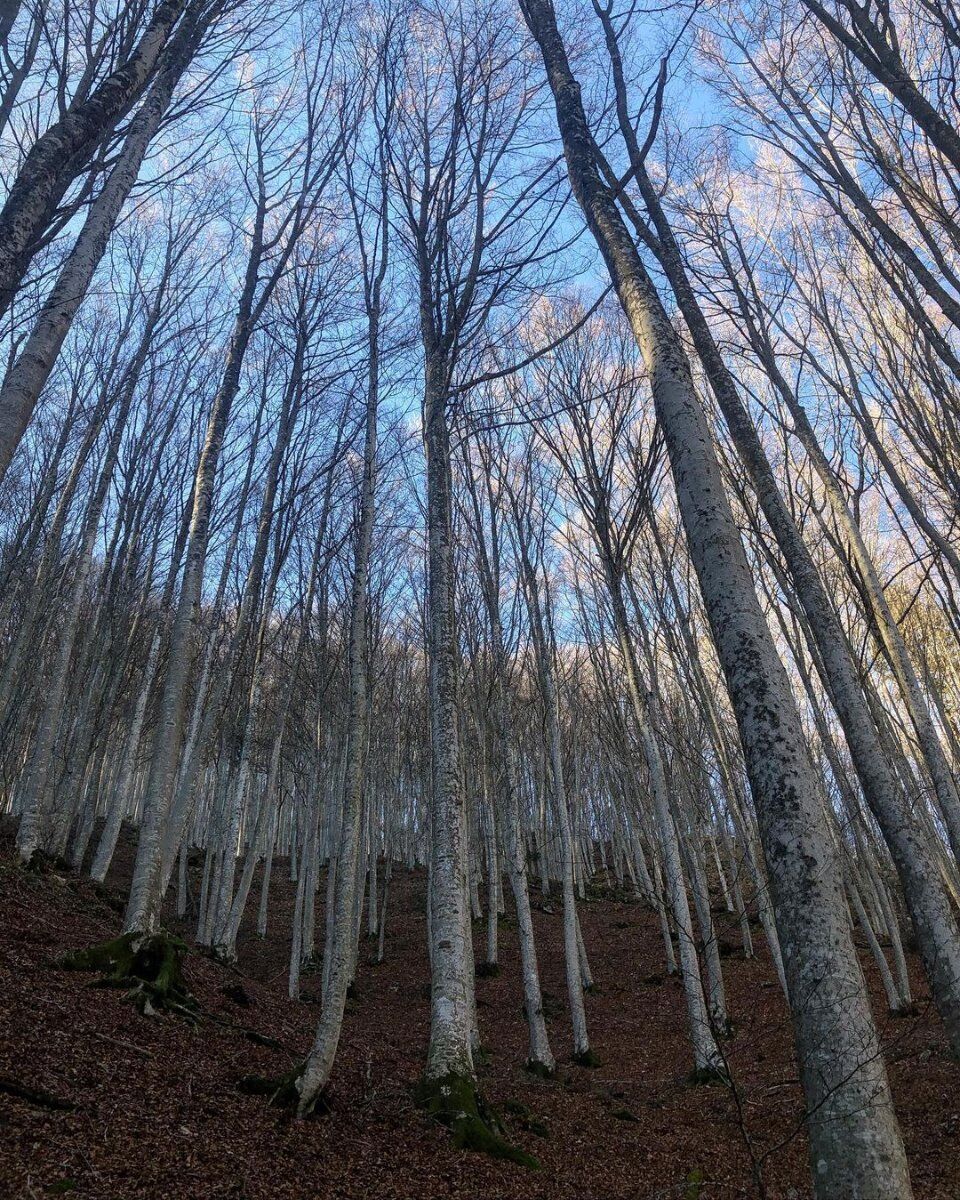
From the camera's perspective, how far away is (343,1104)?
14.5 feet

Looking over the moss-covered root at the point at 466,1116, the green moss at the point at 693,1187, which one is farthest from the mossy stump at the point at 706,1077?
the moss-covered root at the point at 466,1116

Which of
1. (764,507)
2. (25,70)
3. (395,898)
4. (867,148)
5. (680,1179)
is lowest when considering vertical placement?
(680,1179)

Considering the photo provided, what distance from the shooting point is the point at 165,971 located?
215 inches

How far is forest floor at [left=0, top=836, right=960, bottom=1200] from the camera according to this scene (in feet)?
9.71

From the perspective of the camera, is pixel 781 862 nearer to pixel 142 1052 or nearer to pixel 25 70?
pixel 142 1052

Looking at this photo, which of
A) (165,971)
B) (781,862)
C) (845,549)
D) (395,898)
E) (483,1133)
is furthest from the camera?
(395,898)

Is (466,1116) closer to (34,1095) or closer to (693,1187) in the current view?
(693,1187)

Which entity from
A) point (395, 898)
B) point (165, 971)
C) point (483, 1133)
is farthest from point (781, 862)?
point (395, 898)

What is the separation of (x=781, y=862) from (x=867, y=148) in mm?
7919

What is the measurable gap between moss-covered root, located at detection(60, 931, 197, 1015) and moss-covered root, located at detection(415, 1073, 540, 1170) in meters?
2.21

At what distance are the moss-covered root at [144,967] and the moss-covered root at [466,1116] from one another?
2205 mm

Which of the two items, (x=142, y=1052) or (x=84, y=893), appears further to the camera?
(x=84, y=893)

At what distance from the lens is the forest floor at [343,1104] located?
2959mm

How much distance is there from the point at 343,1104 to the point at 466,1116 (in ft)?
2.94
